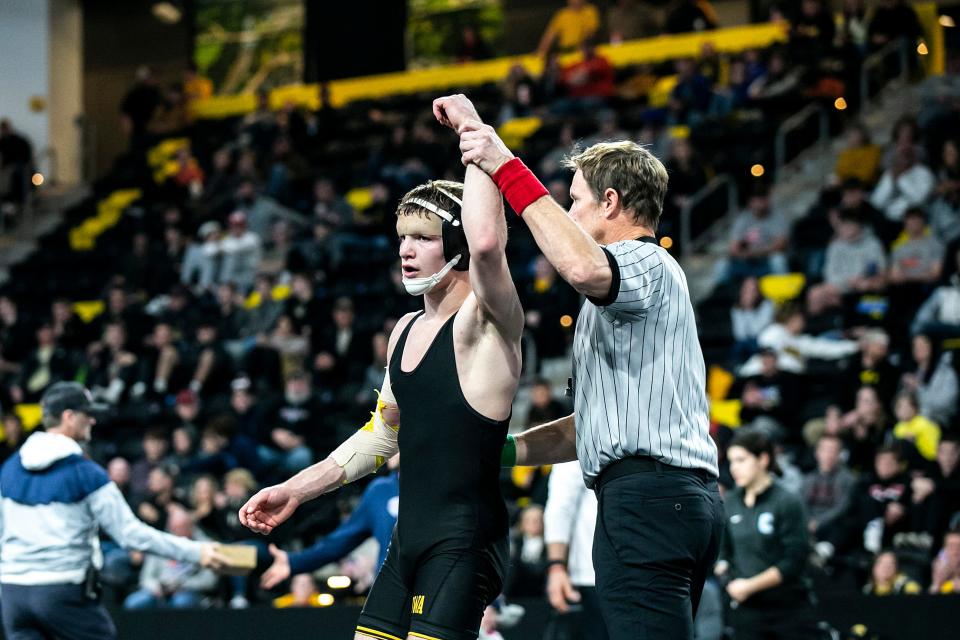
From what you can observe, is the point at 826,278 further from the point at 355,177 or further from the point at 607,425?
the point at 607,425

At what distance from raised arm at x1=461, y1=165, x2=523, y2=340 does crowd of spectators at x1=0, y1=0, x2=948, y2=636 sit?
17.9ft

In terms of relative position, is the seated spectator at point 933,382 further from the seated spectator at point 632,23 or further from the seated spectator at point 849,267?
the seated spectator at point 632,23

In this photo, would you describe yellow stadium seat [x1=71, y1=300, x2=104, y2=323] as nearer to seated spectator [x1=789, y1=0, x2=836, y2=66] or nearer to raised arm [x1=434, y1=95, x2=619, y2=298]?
seated spectator [x1=789, y1=0, x2=836, y2=66]

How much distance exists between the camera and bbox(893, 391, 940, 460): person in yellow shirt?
36.2 feet

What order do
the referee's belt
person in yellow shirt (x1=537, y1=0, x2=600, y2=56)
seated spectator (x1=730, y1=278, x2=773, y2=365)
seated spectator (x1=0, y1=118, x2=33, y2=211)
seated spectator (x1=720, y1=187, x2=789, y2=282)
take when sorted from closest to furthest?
1. the referee's belt
2. seated spectator (x1=730, y1=278, x2=773, y2=365)
3. seated spectator (x1=720, y1=187, x2=789, y2=282)
4. person in yellow shirt (x1=537, y1=0, x2=600, y2=56)
5. seated spectator (x1=0, y1=118, x2=33, y2=211)

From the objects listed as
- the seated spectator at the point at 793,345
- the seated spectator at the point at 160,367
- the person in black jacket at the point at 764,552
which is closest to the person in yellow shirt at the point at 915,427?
the seated spectator at the point at 793,345

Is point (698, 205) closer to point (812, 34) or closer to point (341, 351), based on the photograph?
point (812, 34)

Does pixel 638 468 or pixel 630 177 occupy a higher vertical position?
pixel 630 177

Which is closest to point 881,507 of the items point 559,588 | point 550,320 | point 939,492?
point 939,492

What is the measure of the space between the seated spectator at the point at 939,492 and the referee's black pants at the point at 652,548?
624 centimetres

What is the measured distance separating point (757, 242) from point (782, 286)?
29.8 inches

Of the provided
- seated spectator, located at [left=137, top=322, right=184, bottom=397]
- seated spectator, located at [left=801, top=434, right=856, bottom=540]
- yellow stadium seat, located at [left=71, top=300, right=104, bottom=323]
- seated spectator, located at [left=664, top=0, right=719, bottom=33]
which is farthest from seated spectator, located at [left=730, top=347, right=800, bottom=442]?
yellow stadium seat, located at [left=71, top=300, right=104, bottom=323]

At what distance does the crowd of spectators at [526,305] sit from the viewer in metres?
11.1

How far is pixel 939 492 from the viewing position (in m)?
10.1
